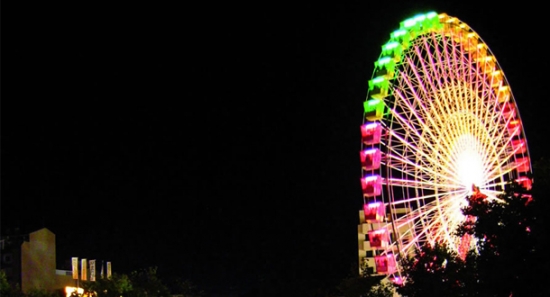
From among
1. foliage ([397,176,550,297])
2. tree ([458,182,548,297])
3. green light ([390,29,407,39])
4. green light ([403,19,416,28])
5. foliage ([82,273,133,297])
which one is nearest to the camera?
foliage ([397,176,550,297])

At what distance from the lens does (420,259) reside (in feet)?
141

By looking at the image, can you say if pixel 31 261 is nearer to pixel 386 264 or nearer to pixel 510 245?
pixel 386 264

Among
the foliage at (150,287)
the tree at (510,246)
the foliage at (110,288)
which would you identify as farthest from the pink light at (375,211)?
the foliage at (150,287)

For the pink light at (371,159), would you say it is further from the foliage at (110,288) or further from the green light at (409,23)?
the foliage at (110,288)

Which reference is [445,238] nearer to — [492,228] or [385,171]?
[385,171]

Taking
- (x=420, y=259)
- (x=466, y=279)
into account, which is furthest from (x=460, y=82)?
(x=466, y=279)

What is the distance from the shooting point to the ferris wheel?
50969mm

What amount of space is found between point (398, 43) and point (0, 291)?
33.7m

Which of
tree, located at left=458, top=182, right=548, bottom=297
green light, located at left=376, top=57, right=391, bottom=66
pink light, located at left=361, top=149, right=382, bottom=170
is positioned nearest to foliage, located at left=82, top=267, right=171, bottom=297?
pink light, located at left=361, top=149, right=382, bottom=170

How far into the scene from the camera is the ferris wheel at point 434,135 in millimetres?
50969

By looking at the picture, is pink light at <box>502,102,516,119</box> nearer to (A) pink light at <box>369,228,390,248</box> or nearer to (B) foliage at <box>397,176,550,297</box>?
(A) pink light at <box>369,228,390,248</box>

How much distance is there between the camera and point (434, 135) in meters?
52.3

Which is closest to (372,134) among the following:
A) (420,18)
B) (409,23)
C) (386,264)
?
(386,264)

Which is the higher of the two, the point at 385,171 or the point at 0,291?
the point at 385,171
